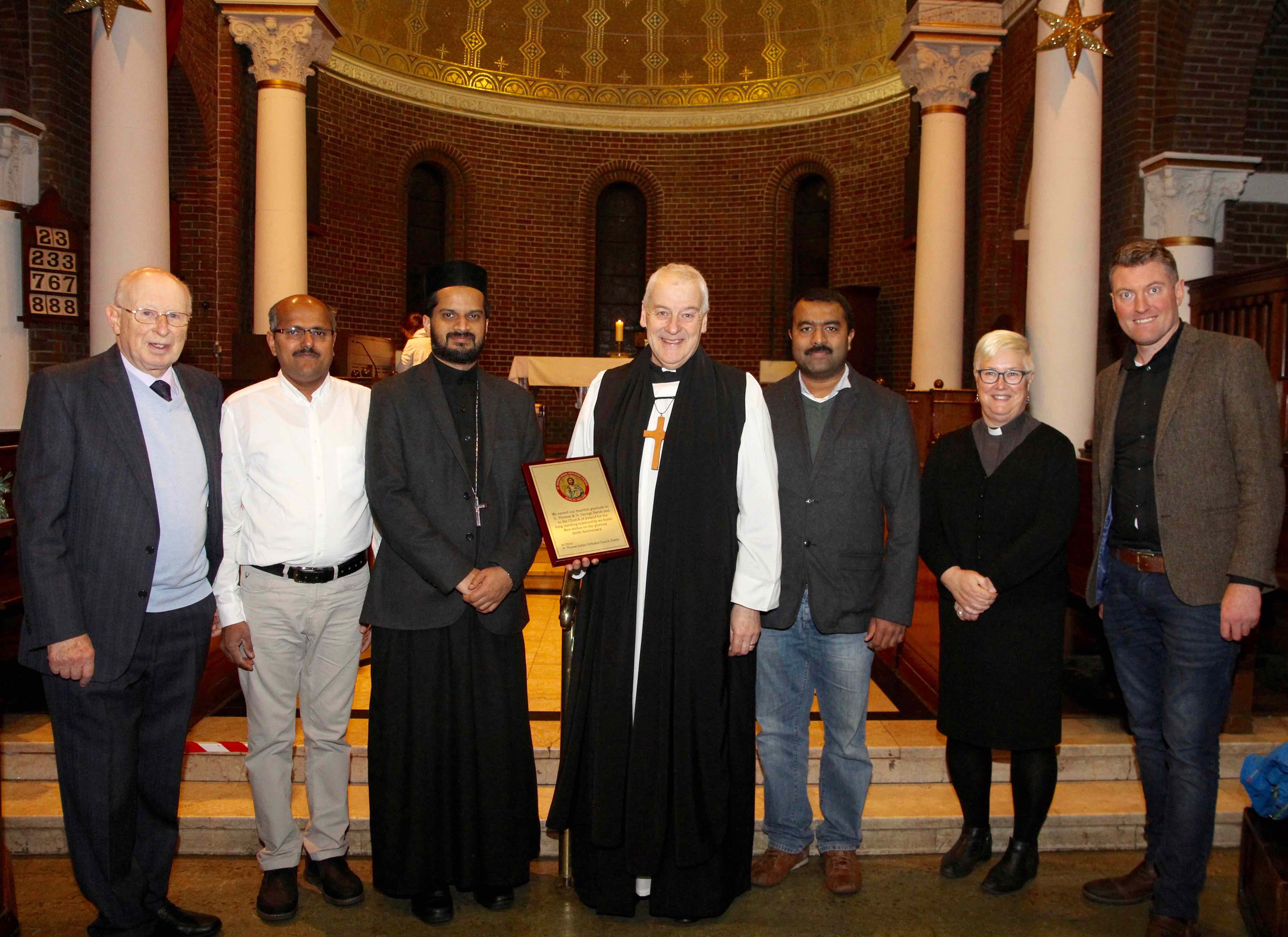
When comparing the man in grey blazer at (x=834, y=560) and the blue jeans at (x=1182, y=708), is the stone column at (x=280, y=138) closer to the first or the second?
the man in grey blazer at (x=834, y=560)

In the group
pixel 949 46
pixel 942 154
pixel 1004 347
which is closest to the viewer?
pixel 1004 347

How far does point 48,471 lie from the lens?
105 inches

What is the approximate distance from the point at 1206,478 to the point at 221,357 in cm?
868

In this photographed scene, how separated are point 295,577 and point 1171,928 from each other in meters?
2.90

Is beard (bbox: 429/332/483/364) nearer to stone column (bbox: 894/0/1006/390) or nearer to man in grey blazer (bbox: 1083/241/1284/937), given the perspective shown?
man in grey blazer (bbox: 1083/241/1284/937)

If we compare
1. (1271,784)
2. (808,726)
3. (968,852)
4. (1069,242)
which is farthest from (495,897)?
(1069,242)

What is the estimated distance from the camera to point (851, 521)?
3121mm

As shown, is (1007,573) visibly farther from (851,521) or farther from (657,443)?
(657,443)

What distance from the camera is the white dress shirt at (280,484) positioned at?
2.97 m

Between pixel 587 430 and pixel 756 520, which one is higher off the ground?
pixel 587 430

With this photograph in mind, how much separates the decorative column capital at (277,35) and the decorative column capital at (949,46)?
5928mm

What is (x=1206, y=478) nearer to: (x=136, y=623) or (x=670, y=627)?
(x=670, y=627)

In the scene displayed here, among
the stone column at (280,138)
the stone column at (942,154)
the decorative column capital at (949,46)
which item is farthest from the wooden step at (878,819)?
the decorative column capital at (949,46)

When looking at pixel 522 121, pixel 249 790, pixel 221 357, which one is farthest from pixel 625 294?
pixel 249 790
